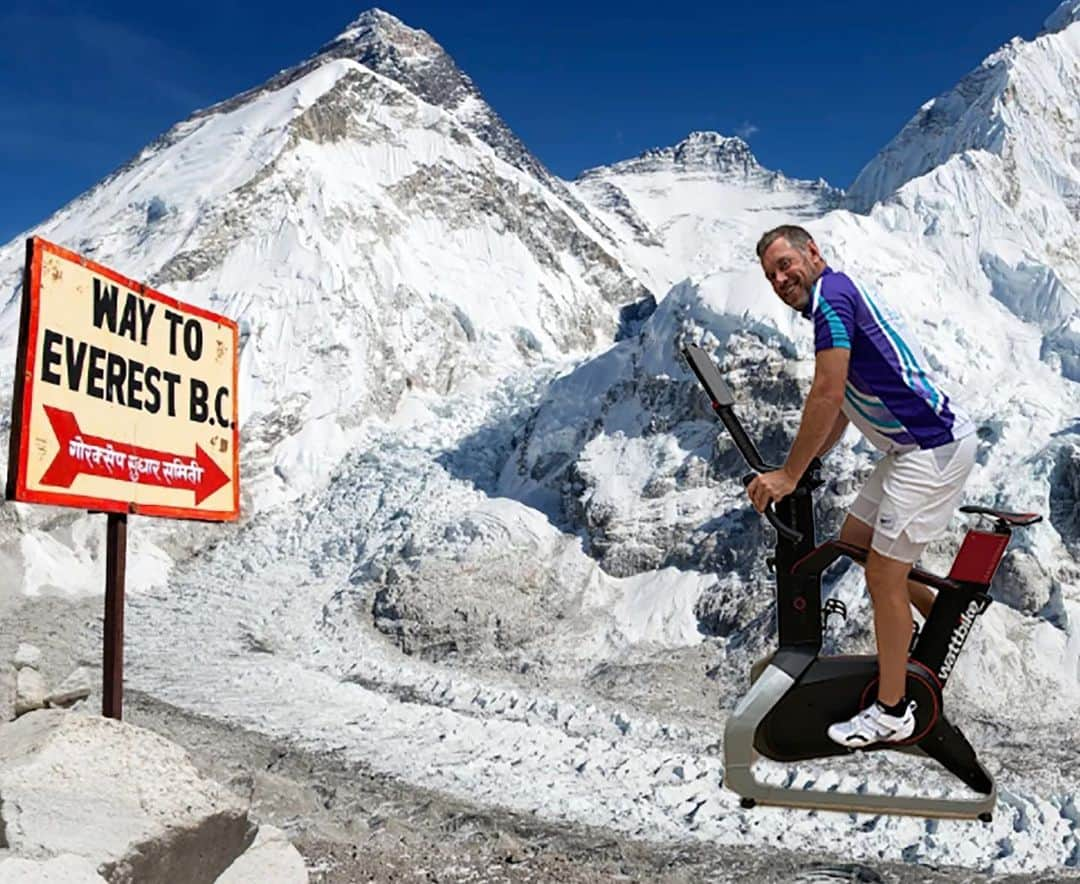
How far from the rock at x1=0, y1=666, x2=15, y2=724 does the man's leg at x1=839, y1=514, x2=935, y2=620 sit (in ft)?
24.6

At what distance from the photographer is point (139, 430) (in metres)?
5.23

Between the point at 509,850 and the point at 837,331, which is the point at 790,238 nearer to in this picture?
the point at 837,331

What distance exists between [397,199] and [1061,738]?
3523 cm

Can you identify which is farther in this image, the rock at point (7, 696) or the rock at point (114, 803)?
the rock at point (7, 696)

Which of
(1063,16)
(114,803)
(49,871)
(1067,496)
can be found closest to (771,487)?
(49,871)

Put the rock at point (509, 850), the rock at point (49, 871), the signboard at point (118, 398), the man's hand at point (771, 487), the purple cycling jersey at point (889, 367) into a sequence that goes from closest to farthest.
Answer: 1. the man's hand at point (771, 487)
2. the purple cycling jersey at point (889, 367)
3. the rock at point (49, 871)
4. the signboard at point (118, 398)
5. the rock at point (509, 850)

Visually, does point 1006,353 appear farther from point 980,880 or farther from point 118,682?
point 118,682

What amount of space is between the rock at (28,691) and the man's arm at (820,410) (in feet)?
25.7

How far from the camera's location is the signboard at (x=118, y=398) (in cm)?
449

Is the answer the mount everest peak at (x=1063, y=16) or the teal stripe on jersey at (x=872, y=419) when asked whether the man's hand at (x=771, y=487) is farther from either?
the mount everest peak at (x=1063, y=16)

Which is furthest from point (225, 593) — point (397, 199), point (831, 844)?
point (397, 199)

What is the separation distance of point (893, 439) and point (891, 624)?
59 centimetres

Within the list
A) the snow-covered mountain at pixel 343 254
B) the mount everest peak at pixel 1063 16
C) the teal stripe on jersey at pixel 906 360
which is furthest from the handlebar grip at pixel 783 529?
the mount everest peak at pixel 1063 16

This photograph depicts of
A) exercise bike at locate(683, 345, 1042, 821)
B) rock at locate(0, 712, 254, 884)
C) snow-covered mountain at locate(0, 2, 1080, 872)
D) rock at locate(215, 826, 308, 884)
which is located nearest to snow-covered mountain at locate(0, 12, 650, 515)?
snow-covered mountain at locate(0, 2, 1080, 872)
